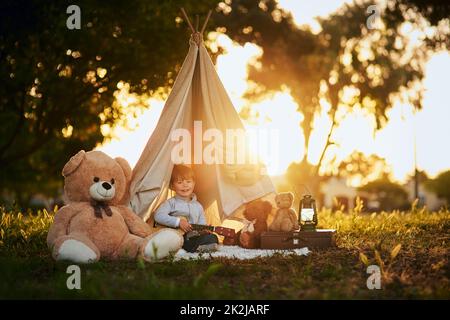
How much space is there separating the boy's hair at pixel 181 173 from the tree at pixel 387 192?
165 feet

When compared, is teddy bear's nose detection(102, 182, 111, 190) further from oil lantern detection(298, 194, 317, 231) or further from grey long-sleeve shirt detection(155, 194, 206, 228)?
oil lantern detection(298, 194, 317, 231)

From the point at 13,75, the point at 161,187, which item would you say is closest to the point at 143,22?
the point at 13,75

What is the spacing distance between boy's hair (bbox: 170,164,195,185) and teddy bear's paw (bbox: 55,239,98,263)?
1799 millimetres

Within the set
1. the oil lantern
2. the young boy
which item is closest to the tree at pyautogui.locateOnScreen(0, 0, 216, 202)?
→ the young boy

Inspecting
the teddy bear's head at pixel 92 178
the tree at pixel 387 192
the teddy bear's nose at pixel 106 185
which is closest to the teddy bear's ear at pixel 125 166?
the teddy bear's head at pixel 92 178

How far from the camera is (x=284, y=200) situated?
684cm

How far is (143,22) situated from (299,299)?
7.75 metres

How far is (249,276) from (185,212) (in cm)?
215

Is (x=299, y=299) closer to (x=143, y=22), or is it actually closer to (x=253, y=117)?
(x=143, y=22)

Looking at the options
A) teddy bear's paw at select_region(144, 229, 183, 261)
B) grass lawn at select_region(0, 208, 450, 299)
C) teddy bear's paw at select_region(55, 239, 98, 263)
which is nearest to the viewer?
grass lawn at select_region(0, 208, 450, 299)

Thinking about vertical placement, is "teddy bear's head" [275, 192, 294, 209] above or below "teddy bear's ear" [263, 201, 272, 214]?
above

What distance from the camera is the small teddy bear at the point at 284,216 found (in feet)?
22.2

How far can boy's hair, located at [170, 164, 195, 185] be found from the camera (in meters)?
7.19

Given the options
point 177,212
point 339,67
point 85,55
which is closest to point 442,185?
point 339,67
